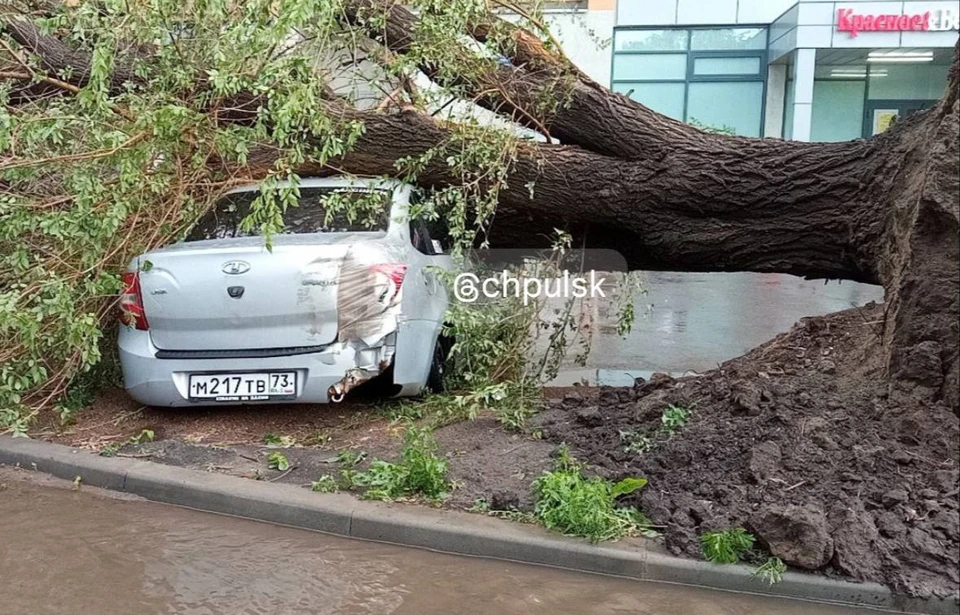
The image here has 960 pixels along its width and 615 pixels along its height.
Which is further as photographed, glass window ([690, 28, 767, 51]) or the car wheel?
glass window ([690, 28, 767, 51])

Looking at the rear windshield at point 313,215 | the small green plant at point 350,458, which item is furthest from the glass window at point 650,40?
the small green plant at point 350,458

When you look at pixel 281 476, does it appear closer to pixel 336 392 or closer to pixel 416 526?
pixel 336 392

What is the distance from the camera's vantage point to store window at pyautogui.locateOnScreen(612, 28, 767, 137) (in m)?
20.1

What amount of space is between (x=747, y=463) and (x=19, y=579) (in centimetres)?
324

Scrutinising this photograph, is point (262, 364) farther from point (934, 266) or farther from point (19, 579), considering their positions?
point (934, 266)

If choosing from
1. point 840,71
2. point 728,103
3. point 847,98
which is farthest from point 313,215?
point 728,103

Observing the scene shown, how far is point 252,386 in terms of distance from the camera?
4.71 metres

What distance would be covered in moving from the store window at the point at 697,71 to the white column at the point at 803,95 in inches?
61.5

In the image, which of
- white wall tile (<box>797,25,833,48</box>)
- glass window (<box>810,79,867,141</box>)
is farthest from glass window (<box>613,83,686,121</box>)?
white wall tile (<box>797,25,833,48</box>)

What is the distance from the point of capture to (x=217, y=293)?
4621 millimetres

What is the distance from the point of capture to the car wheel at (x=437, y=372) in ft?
17.7

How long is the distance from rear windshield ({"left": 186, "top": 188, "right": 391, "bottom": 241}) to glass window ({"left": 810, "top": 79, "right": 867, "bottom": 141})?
48.8 ft

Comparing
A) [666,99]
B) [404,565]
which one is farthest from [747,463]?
[666,99]

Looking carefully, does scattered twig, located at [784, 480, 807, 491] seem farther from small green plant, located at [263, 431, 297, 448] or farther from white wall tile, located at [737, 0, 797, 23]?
white wall tile, located at [737, 0, 797, 23]
